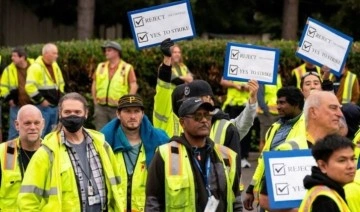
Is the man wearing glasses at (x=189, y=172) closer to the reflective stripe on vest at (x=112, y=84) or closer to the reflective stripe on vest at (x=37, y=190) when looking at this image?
the reflective stripe on vest at (x=37, y=190)

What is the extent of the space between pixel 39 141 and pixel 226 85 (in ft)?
27.8

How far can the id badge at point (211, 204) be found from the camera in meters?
8.12

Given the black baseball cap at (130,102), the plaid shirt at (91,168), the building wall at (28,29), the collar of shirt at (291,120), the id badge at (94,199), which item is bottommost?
the id badge at (94,199)

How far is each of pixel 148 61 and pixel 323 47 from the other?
6764mm

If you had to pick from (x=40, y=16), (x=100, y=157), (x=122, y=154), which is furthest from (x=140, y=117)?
(x=40, y=16)

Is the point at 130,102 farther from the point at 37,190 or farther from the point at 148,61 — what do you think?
the point at 148,61

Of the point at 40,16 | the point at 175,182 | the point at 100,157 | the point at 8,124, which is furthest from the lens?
the point at 40,16

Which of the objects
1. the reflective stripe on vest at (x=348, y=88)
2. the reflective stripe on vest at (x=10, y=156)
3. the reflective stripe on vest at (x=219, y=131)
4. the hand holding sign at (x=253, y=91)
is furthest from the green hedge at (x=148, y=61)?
the reflective stripe on vest at (x=10, y=156)

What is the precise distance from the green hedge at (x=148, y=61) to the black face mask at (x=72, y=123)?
35.8ft

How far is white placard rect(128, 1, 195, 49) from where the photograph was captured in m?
13.7

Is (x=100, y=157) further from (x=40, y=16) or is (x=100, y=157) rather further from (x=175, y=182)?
(x=40, y=16)

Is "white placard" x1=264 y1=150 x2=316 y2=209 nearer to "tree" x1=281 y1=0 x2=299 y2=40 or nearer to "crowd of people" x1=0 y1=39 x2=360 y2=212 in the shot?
"crowd of people" x1=0 y1=39 x2=360 y2=212

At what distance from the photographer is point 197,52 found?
20156 millimetres

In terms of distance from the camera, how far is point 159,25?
13.8 m
